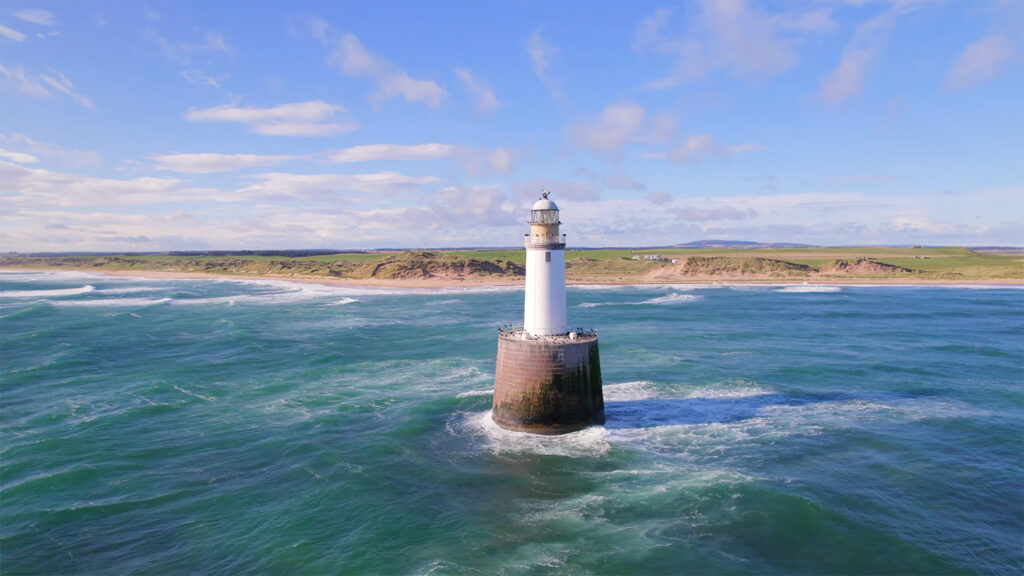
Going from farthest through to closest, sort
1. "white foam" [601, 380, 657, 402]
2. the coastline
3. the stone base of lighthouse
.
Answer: the coastline < "white foam" [601, 380, 657, 402] < the stone base of lighthouse

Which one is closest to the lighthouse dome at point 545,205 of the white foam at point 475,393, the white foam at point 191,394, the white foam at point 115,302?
the white foam at point 475,393

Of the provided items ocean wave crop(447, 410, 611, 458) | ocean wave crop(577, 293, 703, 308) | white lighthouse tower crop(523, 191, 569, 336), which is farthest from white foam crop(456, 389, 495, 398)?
ocean wave crop(577, 293, 703, 308)

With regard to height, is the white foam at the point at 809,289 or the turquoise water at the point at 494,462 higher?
the white foam at the point at 809,289

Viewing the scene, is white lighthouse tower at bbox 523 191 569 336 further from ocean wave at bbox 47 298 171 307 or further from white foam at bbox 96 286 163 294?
white foam at bbox 96 286 163 294

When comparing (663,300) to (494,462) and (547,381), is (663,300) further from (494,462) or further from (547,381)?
(494,462)

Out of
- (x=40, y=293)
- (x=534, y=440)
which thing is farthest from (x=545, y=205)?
(x=40, y=293)

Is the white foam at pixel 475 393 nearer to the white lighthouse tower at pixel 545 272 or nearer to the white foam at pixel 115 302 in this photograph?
the white lighthouse tower at pixel 545 272

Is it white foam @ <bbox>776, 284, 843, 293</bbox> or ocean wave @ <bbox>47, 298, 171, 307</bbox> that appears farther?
white foam @ <bbox>776, 284, 843, 293</bbox>

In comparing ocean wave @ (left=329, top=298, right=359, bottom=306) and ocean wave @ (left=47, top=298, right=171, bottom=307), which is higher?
ocean wave @ (left=329, top=298, right=359, bottom=306)
